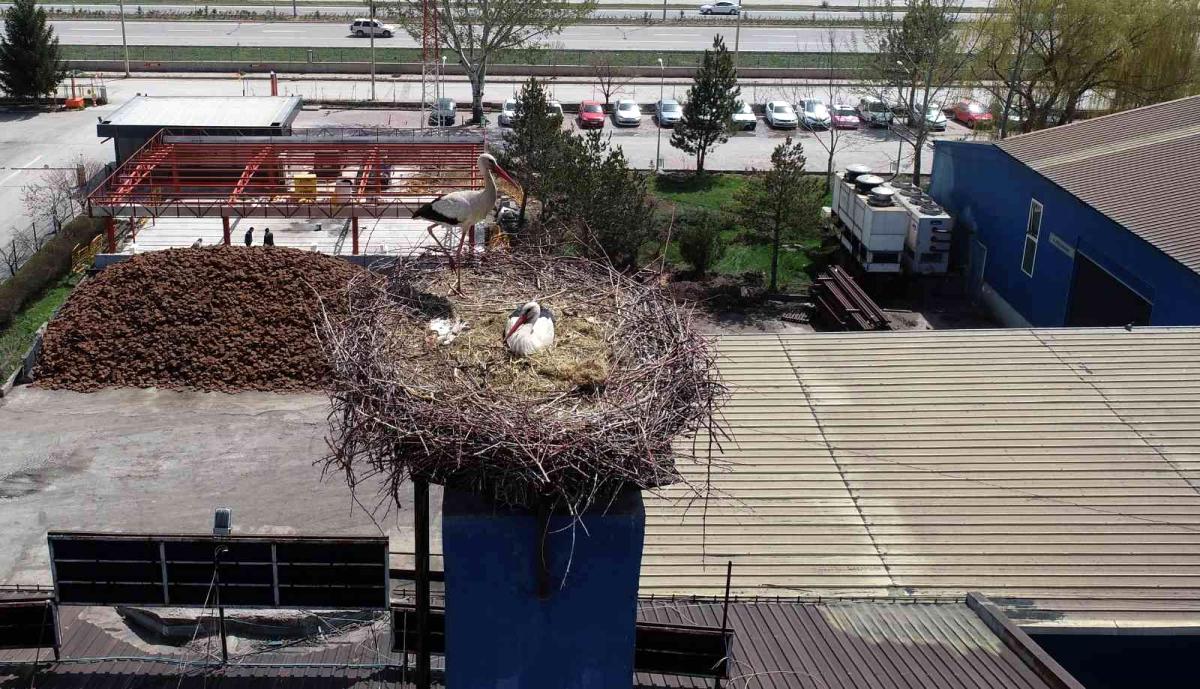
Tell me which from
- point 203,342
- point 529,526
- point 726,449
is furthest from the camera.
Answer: point 203,342

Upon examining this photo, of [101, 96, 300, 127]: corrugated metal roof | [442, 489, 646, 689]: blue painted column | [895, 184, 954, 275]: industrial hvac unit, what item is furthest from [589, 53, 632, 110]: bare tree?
[442, 489, 646, 689]: blue painted column

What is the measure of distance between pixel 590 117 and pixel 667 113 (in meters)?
2.88

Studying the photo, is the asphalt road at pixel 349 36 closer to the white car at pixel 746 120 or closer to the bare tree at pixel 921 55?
the white car at pixel 746 120

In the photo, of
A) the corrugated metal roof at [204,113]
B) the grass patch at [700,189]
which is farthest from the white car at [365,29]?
the grass patch at [700,189]

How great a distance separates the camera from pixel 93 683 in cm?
1048

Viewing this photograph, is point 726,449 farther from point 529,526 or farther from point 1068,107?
point 1068,107

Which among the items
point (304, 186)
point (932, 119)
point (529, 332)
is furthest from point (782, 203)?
point (529, 332)

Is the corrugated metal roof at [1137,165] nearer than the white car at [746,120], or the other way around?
the corrugated metal roof at [1137,165]

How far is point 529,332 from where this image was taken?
384 inches

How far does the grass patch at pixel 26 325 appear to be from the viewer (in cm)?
2316

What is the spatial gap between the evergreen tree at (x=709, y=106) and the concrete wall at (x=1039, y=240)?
795 cm

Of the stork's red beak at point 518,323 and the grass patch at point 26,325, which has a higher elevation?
the stork's red beak at point 518,323

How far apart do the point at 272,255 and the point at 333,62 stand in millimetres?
30370

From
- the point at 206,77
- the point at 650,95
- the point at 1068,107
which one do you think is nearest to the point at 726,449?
the point at 1068,107
